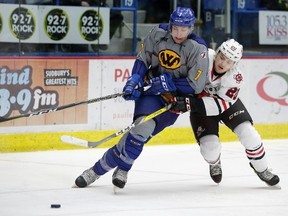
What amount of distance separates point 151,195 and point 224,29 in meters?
3.58

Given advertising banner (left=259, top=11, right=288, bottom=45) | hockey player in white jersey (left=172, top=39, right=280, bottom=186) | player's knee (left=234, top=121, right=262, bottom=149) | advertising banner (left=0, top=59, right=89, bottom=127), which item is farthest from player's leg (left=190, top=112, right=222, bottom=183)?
advertising banner (left=259, top=11, right=288, bottom=45)

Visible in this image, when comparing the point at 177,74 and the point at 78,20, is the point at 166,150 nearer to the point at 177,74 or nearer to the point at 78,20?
the point at 78,20

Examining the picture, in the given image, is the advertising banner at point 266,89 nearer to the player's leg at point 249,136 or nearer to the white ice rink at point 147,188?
the white ice rink at point 147,188

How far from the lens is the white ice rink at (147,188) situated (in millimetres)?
5487

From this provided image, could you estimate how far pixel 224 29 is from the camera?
930 cm

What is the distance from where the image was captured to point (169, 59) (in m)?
6.02

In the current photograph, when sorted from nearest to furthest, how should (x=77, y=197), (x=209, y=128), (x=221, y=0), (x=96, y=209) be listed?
(x=96, y=209), (x=77, y=197), (x=209, y=128), (x=221, y=0)

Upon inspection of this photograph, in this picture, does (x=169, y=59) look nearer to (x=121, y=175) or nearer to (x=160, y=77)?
(x=160, y=77)

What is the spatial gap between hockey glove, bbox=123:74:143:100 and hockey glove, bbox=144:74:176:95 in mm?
86

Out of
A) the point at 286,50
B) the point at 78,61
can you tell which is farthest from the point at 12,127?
the point at 286,50

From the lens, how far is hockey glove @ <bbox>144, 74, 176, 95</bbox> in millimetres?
5957

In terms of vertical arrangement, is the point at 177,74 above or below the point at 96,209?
above

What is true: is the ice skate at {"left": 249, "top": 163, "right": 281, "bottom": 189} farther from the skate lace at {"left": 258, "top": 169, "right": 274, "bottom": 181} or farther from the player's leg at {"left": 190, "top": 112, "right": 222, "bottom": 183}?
the player's leg at {"left": 190, "top": 112, "right": 222, "bottom": 183}

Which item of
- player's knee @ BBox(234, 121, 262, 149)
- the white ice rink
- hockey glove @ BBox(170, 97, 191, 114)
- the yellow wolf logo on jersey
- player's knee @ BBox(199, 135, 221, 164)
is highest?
the yellow wolf logo on jersey
